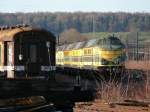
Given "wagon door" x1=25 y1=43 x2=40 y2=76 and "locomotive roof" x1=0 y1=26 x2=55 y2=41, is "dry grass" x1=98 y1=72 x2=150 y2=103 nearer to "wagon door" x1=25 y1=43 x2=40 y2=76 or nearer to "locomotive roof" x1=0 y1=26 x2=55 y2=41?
"wagon door" x1=25 y1=43 x2=40 y2=76

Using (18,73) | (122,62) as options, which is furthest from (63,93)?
(122,62)

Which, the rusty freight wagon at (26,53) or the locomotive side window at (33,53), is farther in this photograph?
the locomotive side window at (33,53)

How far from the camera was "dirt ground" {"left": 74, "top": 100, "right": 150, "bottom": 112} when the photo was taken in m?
12.0

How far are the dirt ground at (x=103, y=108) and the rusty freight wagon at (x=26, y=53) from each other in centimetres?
1032

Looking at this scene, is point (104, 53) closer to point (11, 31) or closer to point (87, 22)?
point (11, 31)

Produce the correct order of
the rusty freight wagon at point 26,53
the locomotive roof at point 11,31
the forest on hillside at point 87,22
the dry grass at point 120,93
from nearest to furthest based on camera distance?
the dry grass at point 120,93 → the rusty freight wagon at point 26,53 → the locomotive roof at point 11,31 → the forest on hillside at point 87,22

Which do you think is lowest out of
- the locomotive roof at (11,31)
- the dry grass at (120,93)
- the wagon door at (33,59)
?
the dry grass at (120,93)

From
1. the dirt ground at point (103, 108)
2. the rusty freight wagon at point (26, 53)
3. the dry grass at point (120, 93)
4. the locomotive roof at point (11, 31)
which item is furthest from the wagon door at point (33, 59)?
the dirt ground at point (103, 108)

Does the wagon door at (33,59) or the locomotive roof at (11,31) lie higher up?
the locomotive roof at (11,31)

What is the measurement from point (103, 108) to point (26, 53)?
36.8 feet

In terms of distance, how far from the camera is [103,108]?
12.5 m

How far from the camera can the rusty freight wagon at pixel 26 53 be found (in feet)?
76.0

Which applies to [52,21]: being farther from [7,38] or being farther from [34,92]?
[34,92]

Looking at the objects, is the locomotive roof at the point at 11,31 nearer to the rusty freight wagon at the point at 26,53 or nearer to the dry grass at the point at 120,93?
the rusty freight wagon at the point at 26,53
